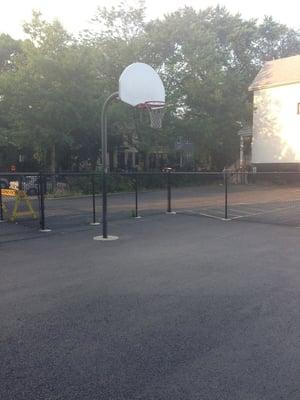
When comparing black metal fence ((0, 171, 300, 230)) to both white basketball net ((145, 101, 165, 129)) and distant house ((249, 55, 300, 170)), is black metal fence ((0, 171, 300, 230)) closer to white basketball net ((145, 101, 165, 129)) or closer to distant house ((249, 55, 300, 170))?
white basketball net ((145, 101, 165, 129))

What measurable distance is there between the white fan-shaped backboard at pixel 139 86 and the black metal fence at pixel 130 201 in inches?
93.6

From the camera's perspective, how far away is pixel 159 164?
41625 mm

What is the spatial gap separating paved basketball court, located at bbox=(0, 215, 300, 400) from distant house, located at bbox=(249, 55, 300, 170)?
25.5 metres

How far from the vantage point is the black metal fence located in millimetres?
13570

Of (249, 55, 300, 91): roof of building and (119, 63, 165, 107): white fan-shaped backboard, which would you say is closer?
(119, 63, 165, 107): white fan-shaped backboard

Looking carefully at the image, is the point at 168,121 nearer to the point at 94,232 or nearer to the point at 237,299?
the point at 94,232

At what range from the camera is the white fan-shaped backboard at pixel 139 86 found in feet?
36.6

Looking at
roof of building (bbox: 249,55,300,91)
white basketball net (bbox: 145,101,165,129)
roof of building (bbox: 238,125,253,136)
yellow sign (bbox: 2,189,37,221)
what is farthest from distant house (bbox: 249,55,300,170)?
yellow sign (bbox: 2,189,37,221)

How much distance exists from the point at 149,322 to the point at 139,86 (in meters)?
7.65

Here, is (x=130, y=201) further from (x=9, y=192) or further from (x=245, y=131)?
(x=245, y=131)

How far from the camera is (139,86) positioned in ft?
37.5

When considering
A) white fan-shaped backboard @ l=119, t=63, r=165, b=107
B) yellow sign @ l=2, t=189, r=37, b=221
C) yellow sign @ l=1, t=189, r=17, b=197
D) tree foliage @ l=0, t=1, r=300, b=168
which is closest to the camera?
white fan-shaped backboard @ l=119, t=63, r=165, b=107

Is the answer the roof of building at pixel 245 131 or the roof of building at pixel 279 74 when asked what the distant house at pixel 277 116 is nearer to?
the roof of building at pixel 279 74

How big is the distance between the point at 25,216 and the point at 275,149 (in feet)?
81.7
